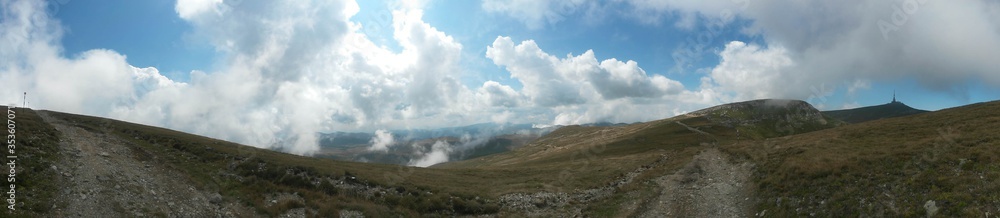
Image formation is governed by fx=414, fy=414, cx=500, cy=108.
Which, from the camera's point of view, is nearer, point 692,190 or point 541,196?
point 692,190

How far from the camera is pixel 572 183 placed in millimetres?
47344

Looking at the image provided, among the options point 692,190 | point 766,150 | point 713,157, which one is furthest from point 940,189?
point 713,157

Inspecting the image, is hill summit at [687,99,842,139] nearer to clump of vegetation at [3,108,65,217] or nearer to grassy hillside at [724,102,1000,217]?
grassy hillside at [724,102,1000,217]

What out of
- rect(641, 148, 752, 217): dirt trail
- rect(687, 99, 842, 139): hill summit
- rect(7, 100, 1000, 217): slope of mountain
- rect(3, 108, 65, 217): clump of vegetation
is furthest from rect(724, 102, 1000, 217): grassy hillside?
rect(687, 99, 842, 139): hill summit

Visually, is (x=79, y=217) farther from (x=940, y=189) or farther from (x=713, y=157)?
(x=713, y=157)

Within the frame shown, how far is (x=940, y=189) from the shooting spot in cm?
2180

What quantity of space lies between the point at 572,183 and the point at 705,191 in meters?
15.5

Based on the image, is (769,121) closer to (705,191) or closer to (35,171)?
(705,191)

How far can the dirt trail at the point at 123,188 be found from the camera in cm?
2283

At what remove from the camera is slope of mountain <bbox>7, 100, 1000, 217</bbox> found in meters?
23.1

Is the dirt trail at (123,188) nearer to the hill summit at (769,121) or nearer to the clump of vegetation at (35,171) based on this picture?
the clump of vegetation at (35,171)

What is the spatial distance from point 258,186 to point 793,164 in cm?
4344

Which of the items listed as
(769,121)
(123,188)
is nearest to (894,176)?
(123,188)

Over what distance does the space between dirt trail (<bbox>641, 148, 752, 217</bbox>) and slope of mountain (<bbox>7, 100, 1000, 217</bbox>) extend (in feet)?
0.44
